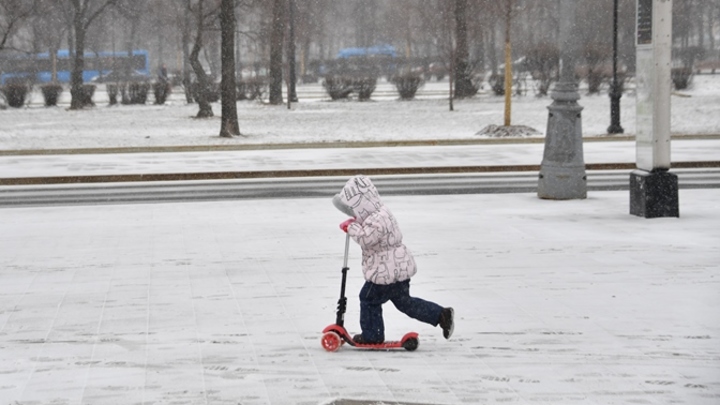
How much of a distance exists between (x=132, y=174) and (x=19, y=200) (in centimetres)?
324

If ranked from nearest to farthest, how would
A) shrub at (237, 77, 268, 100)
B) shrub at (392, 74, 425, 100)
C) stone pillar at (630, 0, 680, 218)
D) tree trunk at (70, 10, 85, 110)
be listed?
stone pillar at (630, 0, 680, 218) → tree trunk at (70, 10, 85, 110) → shrub at (392, 74, 425, 100) → shrub at (237, 77, 268, 100)

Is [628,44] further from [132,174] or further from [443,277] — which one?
[443,277]

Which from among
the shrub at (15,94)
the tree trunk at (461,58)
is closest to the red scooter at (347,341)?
the tree trunk at (461,58)

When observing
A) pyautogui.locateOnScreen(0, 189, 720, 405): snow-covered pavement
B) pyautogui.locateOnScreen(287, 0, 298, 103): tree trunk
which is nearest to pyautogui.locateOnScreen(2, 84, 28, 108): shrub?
pyautogui.locateOnScreen(287, 0, 298, 103): tree trunk

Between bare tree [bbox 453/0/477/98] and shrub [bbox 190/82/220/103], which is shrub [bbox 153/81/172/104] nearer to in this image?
shrub [bbox 190/82/220/103]

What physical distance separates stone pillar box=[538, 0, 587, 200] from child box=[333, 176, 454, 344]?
8.41 m

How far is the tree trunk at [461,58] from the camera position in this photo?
147 feet

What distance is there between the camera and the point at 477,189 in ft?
58.5

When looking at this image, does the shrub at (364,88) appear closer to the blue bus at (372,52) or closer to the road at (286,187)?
the road at (286,187)

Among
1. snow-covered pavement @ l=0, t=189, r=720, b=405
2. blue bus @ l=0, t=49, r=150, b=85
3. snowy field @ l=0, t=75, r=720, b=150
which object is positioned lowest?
snow-covered pavement @ l=0, t=189, r=720, b=405

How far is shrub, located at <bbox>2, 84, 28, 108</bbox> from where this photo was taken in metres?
43.5

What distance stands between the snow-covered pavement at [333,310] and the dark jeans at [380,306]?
19 cm

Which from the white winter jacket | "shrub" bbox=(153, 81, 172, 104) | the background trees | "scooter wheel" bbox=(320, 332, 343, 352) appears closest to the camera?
the white winter jacket

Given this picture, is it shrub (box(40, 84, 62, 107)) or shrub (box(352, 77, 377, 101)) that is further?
shrub (box(352, 77, 377, 101))
